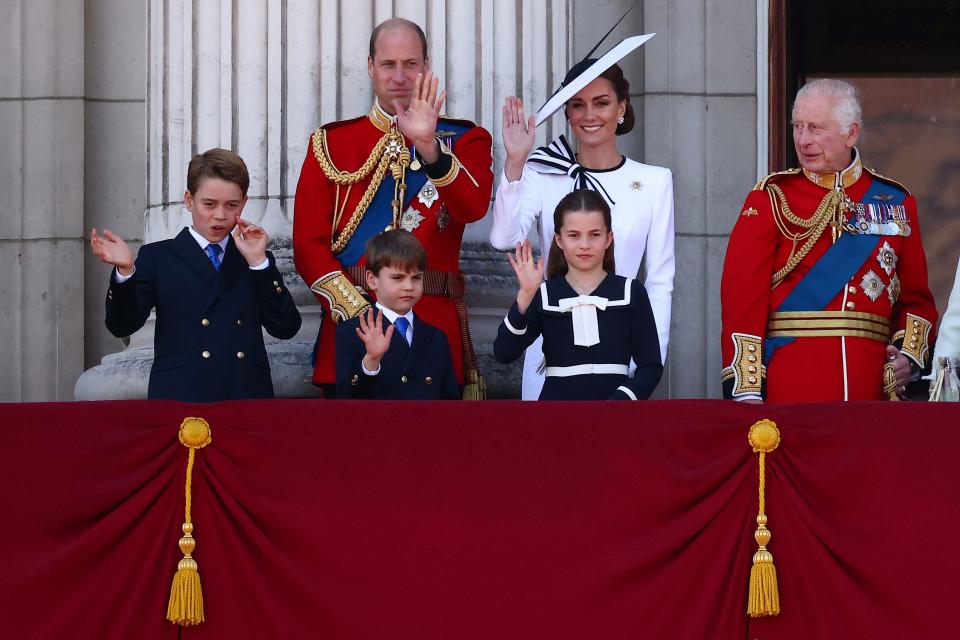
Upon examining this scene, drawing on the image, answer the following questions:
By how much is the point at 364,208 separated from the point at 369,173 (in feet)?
0.36

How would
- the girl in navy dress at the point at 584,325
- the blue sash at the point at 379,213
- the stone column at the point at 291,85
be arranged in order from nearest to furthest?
the girl in navy dress at the point at 584,325 → the blue sash at the point at 379,213 → the stone column at the point at 291,85

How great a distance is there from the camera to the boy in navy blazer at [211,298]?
17.7 feet

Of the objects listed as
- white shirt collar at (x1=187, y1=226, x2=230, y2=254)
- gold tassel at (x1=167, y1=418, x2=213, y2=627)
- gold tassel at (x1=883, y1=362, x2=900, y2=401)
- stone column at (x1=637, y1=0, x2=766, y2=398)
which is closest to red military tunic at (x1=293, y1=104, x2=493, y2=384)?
white shirt collar at (x1=187, y1=226, x2=230, y2=254)

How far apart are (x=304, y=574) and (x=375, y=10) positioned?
2.63 m

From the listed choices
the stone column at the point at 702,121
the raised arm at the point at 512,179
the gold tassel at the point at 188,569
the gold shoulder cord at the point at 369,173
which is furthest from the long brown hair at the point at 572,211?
the stone column at the point at 702,121

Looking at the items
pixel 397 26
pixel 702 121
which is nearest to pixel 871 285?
pixel 397 26

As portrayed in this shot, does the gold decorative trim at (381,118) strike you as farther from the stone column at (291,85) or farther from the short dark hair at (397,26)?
the stone column at (291,85)

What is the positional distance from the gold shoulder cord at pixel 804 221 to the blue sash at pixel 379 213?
3.32 feet

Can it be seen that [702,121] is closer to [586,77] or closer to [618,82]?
[618,82]

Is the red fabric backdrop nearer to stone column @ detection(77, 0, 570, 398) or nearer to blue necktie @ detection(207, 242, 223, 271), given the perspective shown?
blue necktie @ detection(207, 242, 223, 271)

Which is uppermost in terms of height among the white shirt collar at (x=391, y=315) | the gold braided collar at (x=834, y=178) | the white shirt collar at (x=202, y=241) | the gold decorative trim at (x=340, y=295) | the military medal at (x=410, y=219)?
the gold braided collar at (x=834, y=178)

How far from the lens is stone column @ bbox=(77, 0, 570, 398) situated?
21.0 feet

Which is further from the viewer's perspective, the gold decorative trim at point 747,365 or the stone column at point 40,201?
the stone column at point 40,201

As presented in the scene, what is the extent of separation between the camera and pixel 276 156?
6426 millimetres
